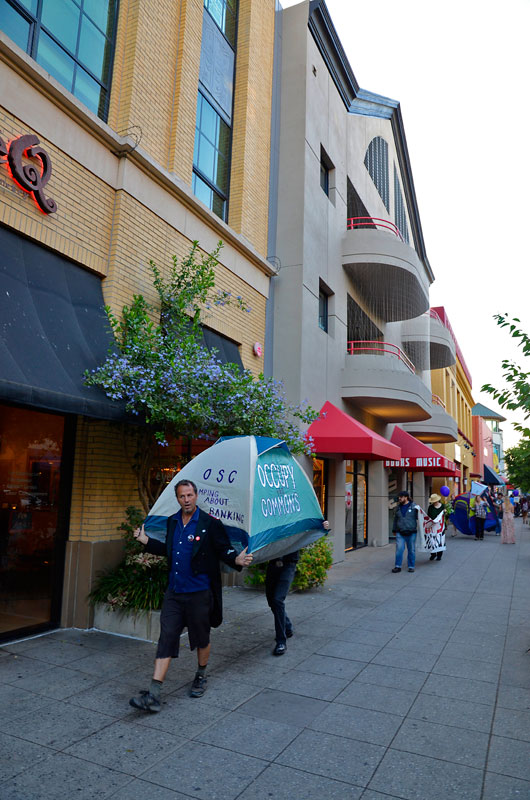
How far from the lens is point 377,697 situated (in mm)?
5102

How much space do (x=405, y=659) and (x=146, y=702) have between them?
9.89ft

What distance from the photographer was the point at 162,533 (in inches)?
211

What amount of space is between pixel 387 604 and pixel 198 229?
269 inches

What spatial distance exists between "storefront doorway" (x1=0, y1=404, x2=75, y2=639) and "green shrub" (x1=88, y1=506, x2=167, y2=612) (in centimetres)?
58

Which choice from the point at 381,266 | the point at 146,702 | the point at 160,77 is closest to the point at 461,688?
the point at 146,702

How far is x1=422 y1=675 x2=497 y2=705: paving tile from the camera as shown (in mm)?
5152

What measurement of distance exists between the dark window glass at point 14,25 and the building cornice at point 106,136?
2.36ft

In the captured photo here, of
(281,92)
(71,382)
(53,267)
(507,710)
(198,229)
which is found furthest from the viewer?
(281,92)

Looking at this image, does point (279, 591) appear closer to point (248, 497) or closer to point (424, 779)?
point (248, 497)

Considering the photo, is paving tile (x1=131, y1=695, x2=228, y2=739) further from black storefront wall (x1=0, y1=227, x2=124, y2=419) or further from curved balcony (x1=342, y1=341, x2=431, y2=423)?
curved balcony (x1=342, y1=341, x2=431, y2=423)

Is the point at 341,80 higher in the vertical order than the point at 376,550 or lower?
higher

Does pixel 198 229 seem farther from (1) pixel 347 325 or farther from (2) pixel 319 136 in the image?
(1) pixel 347 325

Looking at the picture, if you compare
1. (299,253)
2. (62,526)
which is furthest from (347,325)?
(62,526)

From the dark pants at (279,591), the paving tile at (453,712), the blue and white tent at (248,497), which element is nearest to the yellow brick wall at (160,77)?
the blue and white tent at (248,497)
